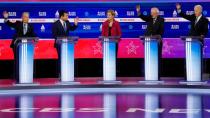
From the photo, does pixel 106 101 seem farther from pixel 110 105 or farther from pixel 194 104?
pixel 194 104

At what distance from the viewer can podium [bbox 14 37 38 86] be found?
10492mm

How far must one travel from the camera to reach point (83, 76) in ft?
43.5

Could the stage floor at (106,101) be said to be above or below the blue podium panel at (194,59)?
below

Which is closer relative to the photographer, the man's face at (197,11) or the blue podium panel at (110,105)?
the blue podium panel at (110,105)

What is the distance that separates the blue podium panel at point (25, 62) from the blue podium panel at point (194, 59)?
3.22 meters

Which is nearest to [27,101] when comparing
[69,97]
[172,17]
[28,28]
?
[69,97]

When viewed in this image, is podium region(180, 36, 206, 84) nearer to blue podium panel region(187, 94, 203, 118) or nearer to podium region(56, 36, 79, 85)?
blue podium panel region(187, 94, 203, 118)

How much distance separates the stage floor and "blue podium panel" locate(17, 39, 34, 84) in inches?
10.8

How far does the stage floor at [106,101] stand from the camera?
23.7ft

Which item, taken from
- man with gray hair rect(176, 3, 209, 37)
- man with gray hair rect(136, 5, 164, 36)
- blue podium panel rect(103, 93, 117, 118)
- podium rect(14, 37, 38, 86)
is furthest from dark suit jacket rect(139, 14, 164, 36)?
podium rect(14, 37, 38, 86)

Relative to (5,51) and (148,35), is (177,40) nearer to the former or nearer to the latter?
(148,35)

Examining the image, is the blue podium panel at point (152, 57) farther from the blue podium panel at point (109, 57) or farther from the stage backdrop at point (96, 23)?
the stage backdrop at point (96, 23)

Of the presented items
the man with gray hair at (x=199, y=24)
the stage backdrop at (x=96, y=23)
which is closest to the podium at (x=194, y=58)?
the man with gray hair at (x=199, y=24)

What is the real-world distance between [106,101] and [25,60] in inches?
99.9
